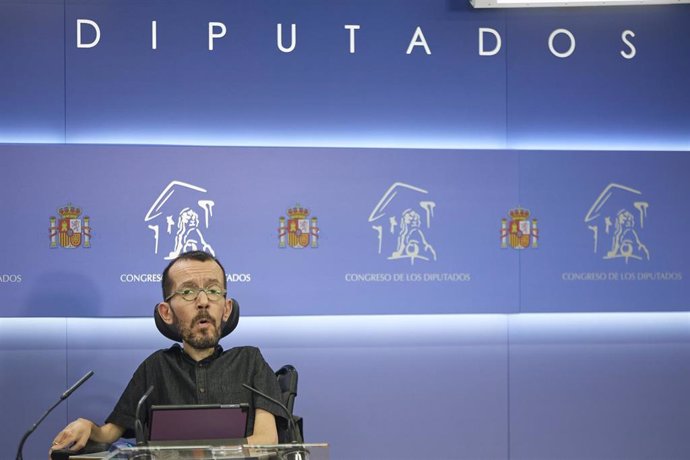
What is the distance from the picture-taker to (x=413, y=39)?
464 cm

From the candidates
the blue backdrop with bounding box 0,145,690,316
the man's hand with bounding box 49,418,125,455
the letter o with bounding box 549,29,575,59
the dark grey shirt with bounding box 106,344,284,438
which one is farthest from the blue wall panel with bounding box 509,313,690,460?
the man's hand with bounding box 49,418,125,455

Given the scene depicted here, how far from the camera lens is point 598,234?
4676mm

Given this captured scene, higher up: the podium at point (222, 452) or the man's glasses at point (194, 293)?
the man's glasses at point (194, 293)

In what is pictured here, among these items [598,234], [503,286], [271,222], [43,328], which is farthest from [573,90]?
[43,328]

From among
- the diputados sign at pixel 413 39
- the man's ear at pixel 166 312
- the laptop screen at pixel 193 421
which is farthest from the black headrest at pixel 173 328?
the diputados sign at pixel 413 39

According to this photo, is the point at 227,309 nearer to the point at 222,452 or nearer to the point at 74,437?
the point at 74,437

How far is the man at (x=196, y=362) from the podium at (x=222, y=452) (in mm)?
645

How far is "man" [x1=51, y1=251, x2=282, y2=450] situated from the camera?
3.25 metres

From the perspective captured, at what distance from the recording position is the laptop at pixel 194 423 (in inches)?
102

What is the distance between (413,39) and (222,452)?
2.85 metres

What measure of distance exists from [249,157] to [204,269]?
1.31m

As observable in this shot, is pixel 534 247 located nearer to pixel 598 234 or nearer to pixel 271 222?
pixel 598 234

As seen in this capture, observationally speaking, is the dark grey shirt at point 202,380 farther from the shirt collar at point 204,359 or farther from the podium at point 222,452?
the podium at point 222,452

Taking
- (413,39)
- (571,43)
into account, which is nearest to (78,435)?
(413,39)
